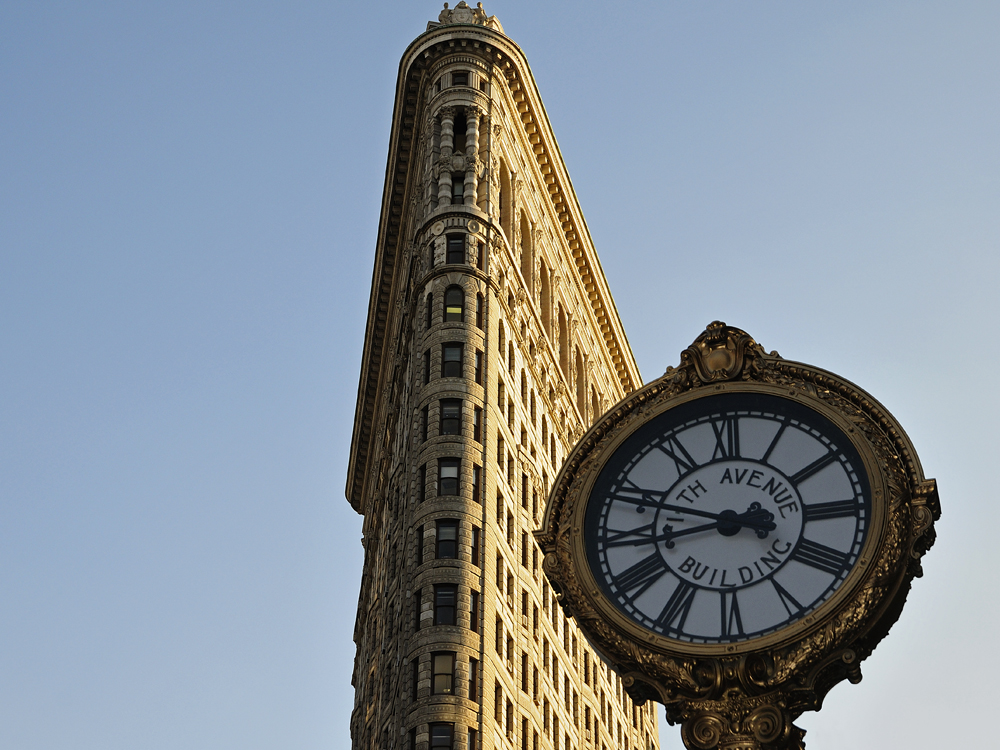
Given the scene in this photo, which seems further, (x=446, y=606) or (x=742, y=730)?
(x=446, y=606)

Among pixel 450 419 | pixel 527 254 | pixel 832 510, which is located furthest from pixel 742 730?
pixel 527 254

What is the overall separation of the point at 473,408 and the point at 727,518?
183 feet

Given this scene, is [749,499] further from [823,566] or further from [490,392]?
[490,392]

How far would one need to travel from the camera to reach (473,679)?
54.7 metres

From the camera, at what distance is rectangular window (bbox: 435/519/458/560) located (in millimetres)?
57938

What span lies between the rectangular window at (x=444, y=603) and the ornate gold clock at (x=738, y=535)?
48573 mm

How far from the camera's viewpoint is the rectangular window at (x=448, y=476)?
197 feet

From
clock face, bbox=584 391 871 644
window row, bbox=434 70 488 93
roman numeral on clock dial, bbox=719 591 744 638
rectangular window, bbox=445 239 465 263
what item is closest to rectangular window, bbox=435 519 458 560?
rectangular window, bbox=445 239 465 263

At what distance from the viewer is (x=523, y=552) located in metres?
64.8

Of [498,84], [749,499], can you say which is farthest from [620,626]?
[498,84]

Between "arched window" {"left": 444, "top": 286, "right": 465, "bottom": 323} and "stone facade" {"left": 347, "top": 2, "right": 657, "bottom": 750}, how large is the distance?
0.10m

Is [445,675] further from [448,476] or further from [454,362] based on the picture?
[454,362]

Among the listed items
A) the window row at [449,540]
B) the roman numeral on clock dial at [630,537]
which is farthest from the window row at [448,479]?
the roman numeral on clock dial at [630,537]

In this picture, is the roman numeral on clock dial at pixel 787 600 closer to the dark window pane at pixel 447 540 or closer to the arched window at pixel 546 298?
the dark window pane at pixel 447 540
